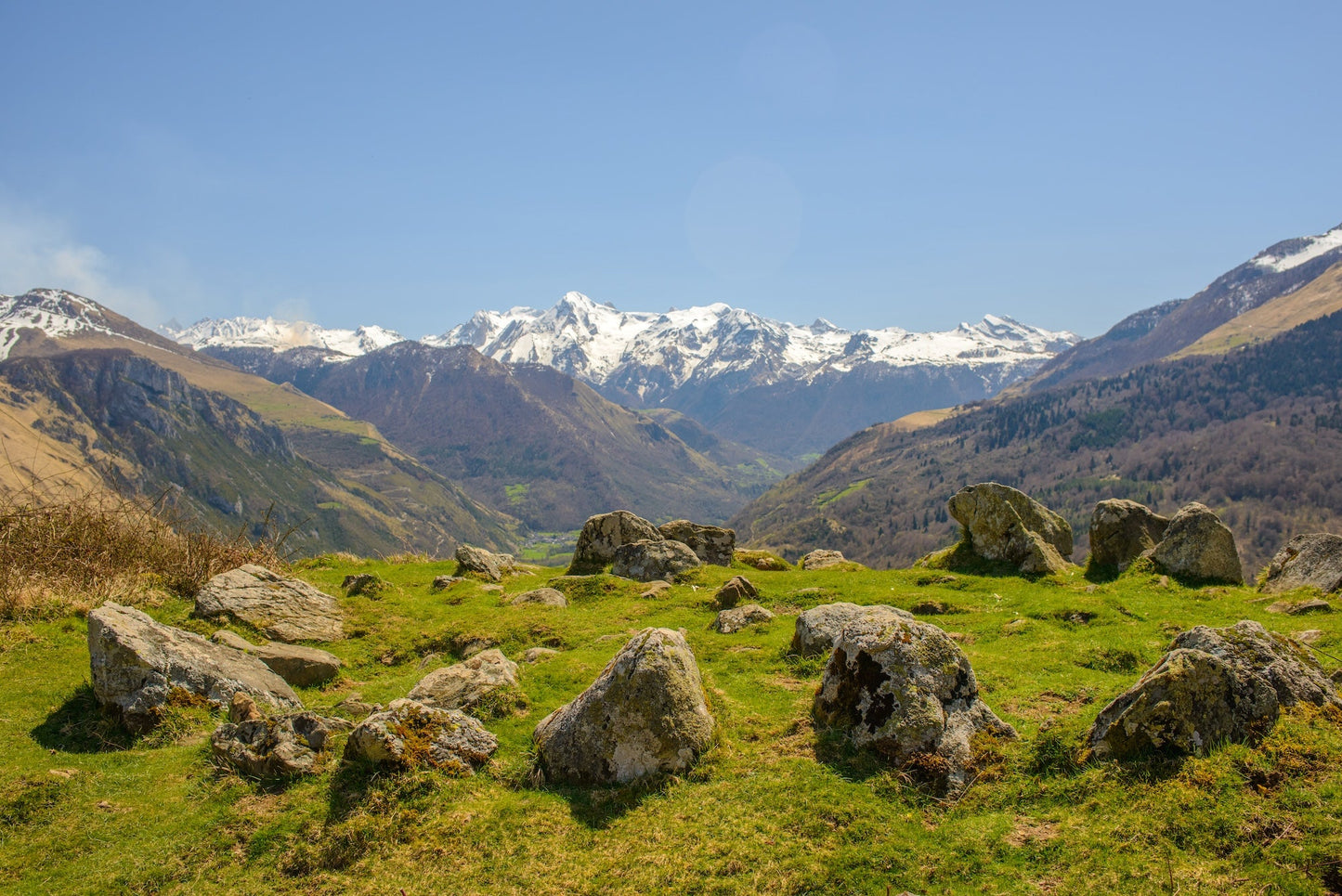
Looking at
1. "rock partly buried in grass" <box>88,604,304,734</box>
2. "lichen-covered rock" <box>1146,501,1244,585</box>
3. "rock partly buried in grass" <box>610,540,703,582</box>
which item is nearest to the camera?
"rock partly buried in grass" <box>88,604,304,734</box>

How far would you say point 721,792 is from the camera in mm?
Result: 12234

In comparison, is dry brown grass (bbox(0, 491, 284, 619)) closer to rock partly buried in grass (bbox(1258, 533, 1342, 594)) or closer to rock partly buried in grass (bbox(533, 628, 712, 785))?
rock partly buried in grass (bbox(533, 628, 712, 785))

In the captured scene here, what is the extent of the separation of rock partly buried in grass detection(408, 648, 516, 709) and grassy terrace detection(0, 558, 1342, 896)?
2.78 ft

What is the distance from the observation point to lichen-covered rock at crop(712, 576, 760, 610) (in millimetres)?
26516

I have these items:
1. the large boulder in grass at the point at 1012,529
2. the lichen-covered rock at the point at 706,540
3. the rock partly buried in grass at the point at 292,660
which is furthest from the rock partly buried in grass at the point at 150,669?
the large boulder in grass at the point at 1012,529

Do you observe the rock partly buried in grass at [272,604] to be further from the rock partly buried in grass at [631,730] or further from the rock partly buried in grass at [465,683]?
the rock partly buried in grass at [631,730]

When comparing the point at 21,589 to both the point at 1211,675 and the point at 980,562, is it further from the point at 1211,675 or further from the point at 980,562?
the point at 980,562

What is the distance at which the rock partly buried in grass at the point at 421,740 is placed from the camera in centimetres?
1247

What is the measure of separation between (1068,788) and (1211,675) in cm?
301

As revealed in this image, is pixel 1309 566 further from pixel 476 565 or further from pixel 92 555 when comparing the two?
pixel 92 555

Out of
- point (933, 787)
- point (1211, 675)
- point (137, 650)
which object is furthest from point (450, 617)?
point (1211, 675)

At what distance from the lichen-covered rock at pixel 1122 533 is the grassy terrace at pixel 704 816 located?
14.4 m

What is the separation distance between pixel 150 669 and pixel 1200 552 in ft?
114

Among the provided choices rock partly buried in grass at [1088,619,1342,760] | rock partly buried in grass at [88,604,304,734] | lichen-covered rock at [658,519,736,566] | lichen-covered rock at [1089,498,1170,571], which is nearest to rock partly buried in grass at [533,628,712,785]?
rock partly buried in grass at [1088,619,1342,760]
